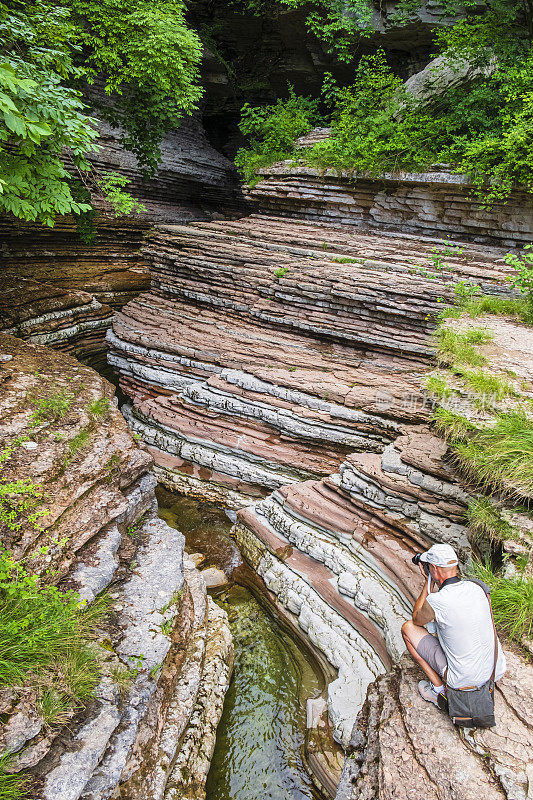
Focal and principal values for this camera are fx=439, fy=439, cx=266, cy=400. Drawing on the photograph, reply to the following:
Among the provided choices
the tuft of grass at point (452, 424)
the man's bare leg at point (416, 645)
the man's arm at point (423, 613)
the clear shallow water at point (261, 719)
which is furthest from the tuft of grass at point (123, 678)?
the tuft of grass at point (452, 424)

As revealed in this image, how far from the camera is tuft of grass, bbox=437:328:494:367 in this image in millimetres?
5156

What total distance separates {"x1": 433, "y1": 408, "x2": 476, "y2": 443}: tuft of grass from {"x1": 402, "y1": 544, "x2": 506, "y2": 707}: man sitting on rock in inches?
57.2

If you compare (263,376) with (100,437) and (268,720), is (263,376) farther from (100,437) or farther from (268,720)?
(268,720)

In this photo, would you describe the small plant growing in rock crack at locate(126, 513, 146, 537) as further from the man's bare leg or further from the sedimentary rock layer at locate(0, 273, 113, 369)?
the sedimentary rock layer at locate(0, 273, 113, 369)

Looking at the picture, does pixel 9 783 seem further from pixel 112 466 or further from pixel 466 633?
pixel 112 466

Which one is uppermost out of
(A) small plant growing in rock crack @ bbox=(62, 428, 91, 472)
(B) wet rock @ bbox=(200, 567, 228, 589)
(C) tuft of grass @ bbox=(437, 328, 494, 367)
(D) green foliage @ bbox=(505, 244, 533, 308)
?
(D) green foliage @ bbox=(505, 244, 533, 308)

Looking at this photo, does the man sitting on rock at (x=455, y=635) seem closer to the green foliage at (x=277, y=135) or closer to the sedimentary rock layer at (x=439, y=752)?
the sedimentary rock layer at (x=439, y=752)

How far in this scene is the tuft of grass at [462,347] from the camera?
203 inches

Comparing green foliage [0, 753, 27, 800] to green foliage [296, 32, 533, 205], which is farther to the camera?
green foliage [296, 32, 533, 205]

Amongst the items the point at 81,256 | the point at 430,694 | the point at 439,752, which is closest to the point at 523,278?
the point at 430,694

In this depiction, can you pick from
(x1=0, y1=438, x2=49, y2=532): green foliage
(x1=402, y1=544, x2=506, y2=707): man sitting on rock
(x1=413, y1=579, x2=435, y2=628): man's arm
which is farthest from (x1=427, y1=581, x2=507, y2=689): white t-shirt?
(x1=0, y1=438, x2=49, y2=532): green foliage

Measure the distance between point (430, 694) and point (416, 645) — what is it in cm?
32

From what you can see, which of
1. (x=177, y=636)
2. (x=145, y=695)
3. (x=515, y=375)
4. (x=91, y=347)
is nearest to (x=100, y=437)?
(x=177, y=636)

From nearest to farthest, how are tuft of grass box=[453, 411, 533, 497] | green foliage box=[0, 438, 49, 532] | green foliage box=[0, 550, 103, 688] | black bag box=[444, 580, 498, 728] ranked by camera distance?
black bag box=[444, 580, 498, 728] < green foliage box=[0, 550, 103, 688] < tuft of grass box=[453, 411, 533, 497] < green foliage box=[0, 438, 49, 532]
